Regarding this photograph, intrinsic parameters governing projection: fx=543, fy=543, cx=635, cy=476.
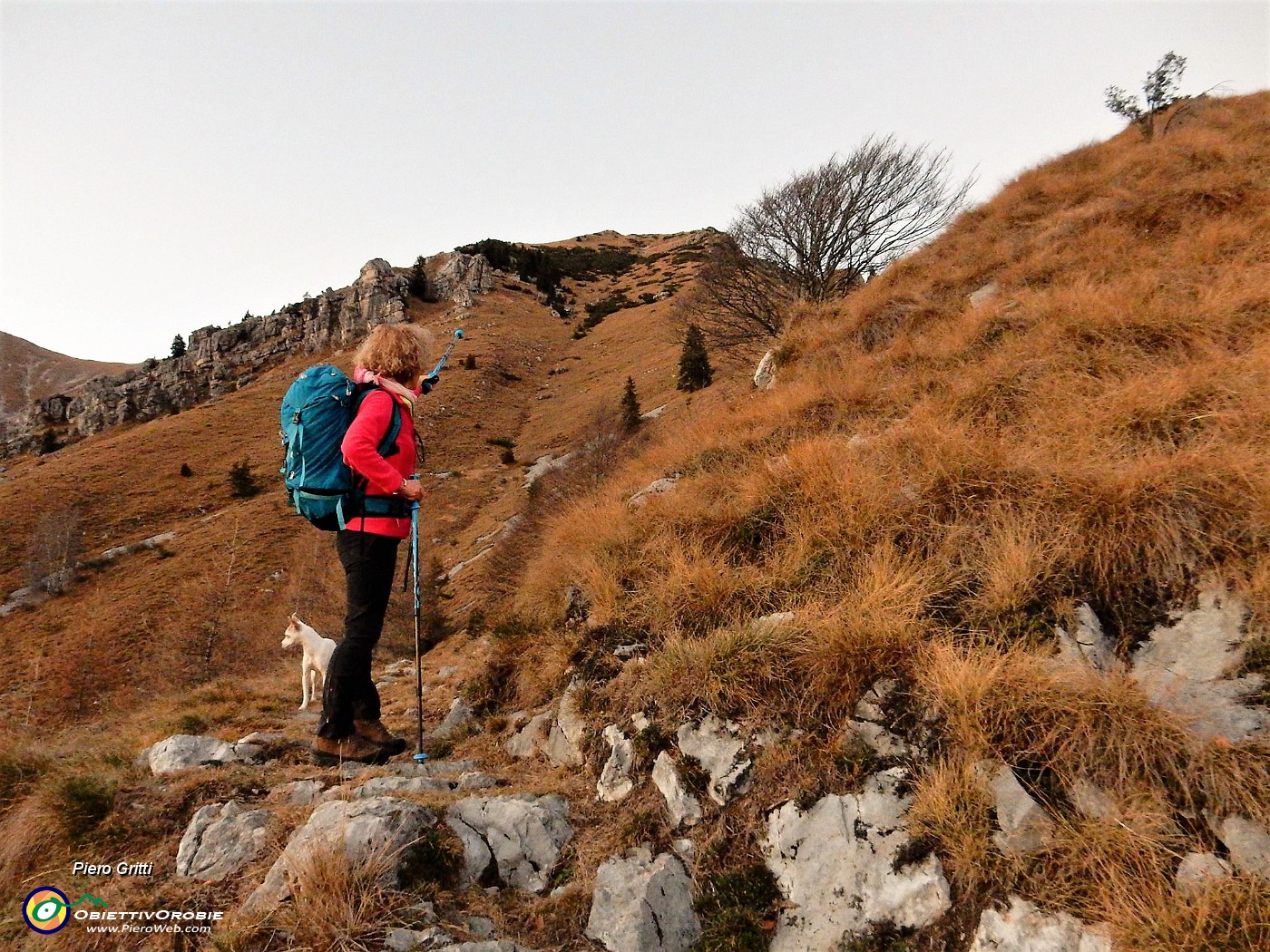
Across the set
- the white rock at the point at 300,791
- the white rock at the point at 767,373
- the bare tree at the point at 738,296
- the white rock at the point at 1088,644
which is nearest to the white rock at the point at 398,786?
the white rock at the point at 300,791

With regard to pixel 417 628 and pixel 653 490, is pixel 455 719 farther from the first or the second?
pixel 653 490

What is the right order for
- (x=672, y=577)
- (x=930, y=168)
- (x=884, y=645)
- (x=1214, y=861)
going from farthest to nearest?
(x=930, y=168)
(x=672, y=577)
(x=884, y=645)
(x=1214, y=861)

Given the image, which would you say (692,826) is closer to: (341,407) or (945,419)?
(341,407)

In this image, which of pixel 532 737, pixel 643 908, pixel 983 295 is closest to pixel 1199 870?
pixel 643 908

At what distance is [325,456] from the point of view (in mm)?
3459

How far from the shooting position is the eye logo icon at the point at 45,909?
2.40m

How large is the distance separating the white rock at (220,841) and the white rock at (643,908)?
168cm

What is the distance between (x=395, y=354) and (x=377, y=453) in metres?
0.80

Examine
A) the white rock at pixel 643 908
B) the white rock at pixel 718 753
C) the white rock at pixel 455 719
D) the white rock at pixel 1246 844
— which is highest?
the white rock at pixel 1246 844

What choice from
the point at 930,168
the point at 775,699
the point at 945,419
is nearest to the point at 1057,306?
the point at 945,419

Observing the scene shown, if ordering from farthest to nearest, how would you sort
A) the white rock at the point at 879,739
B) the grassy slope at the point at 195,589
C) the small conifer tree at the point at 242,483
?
the small conifer tree at the point at 242,483
the grassy slope at the point at 195,589
the white rock at the point at 879,739

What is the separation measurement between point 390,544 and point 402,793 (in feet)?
4.80

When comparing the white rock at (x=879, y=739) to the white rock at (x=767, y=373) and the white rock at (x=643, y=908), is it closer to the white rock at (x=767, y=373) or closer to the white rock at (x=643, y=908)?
the white rock at (x=643, y=908)

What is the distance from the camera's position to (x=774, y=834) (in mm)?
2494
